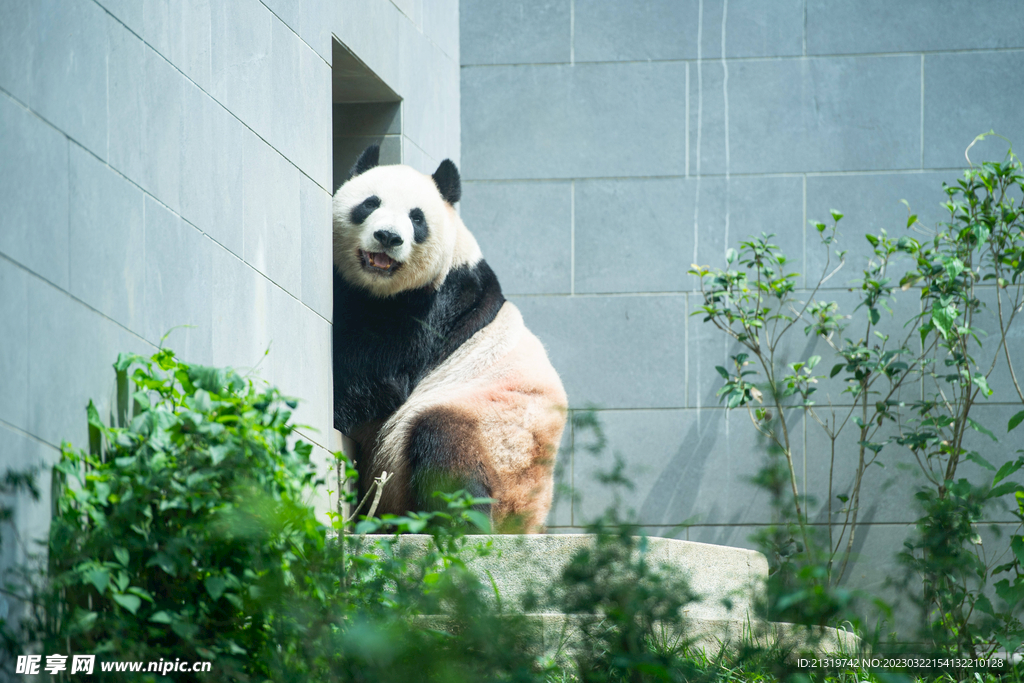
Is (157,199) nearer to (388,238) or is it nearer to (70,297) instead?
(70,297)

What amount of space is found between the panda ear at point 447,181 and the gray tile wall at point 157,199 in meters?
0.66

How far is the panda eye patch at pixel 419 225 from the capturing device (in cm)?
484

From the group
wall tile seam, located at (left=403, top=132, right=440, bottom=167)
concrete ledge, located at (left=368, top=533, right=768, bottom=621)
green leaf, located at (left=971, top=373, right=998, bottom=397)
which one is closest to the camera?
concrete ledge, located at (left=368, top=533, right=768, bottom=621)

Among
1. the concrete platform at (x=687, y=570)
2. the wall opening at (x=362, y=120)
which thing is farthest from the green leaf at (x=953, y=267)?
the wall opening at (x=362, y=120)

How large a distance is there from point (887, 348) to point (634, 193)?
1.78m

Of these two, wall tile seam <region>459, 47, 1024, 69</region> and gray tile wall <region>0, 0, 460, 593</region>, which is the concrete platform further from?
wall tile seam <region>459, 47, 1024, 69</region>

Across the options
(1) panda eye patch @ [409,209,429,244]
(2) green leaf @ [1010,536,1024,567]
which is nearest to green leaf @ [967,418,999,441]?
(2) green leaf @ [1010,536,1024,567]

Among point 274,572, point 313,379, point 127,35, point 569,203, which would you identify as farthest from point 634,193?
point 274,572

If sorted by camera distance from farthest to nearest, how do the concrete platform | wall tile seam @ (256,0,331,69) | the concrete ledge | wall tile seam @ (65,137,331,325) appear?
wall tile seam @ (256,0,331,69)
the concrete ledge
the concrete platform
wall tile seam @ (65,137,331,325)

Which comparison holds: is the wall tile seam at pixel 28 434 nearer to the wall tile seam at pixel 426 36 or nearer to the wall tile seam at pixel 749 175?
the wall tile seam at pixel 426 36

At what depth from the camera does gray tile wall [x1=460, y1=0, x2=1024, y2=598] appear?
6.51 m

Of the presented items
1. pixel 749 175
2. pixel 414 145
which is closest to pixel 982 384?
pixel 749 175

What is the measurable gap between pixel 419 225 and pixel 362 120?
108 centimetres

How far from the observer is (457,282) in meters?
5.06
